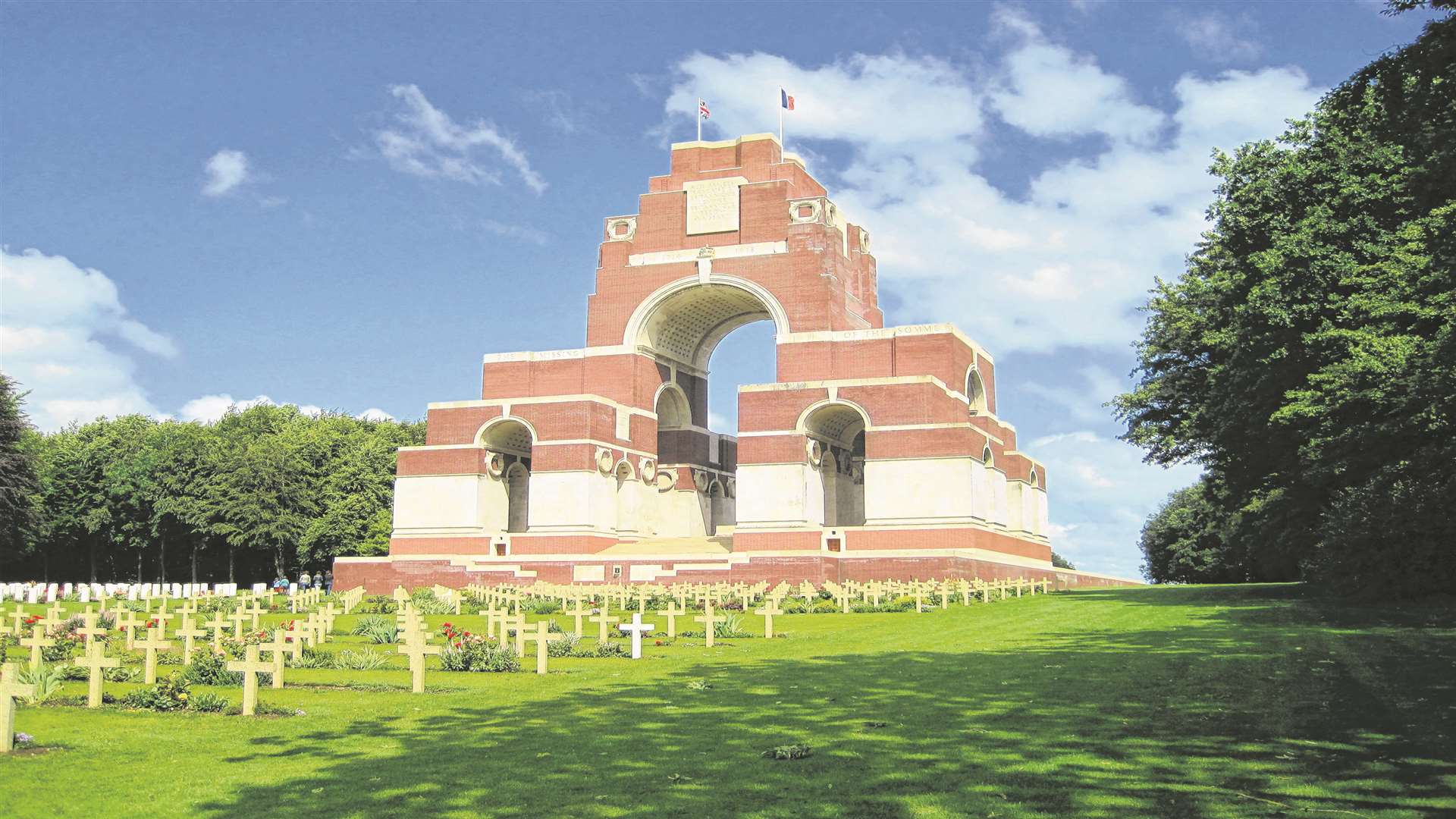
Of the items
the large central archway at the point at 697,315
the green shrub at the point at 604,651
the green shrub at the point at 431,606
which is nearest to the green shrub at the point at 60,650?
the green shrub at the point at 604,651

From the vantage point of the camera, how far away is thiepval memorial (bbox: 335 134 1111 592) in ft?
147

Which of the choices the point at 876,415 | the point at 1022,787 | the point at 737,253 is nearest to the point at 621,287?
the point at 737,253

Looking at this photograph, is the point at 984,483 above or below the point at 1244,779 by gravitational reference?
above

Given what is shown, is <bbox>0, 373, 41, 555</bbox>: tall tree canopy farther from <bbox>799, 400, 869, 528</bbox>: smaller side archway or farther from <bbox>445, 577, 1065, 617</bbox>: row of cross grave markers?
<bbox>799, 400, 869, 528</bbox>: smaller side archway

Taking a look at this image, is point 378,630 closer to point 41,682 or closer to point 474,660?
point 474,660

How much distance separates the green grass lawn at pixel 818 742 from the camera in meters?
7.75

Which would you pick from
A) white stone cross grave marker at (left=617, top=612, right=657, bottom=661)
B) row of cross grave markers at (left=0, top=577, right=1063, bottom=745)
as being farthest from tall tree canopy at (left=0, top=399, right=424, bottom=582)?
white stone cross grave marker at (left=617, top=612, right=657, bottom=661)

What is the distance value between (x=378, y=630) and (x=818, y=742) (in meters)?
14.4

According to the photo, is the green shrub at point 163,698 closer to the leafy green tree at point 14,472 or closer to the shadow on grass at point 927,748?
the shadow on grass at point 927,748

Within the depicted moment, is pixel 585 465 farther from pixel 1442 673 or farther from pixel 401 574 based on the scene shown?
pixel 1442 673

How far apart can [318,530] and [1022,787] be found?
60168 mm

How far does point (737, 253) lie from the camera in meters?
52.2

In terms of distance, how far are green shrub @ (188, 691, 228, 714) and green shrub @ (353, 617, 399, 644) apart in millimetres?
8533

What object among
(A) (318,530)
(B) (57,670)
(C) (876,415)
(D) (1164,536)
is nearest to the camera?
(B) (57,670)
